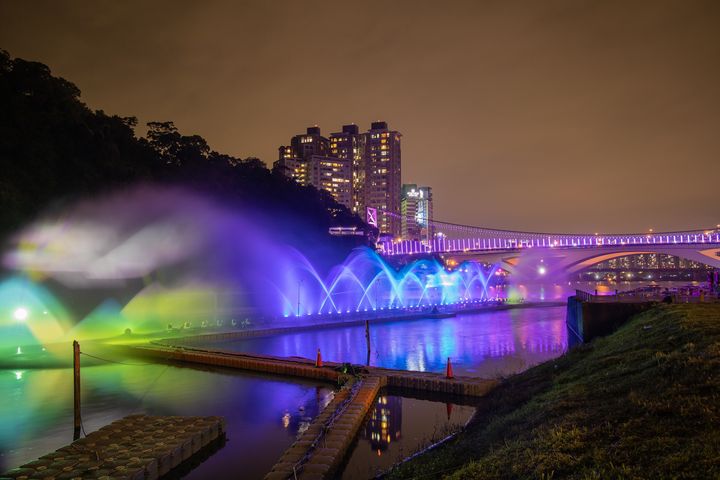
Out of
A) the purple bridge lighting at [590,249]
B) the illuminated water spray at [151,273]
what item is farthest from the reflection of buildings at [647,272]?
the illuminated water spray at [151,273]

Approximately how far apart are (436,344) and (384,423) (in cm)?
1838

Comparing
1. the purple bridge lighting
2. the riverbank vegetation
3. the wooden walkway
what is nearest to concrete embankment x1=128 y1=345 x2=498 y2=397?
the wooden walkway

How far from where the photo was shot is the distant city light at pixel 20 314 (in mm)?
30922

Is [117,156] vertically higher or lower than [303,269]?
higher

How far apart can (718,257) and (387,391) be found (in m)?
93.8

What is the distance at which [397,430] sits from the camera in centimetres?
1424

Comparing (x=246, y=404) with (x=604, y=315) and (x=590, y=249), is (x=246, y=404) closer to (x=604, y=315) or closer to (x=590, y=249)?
(x=604, y=315)

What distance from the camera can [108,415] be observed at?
15.6 metres

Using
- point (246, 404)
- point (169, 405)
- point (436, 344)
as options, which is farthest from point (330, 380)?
point (436, 344)

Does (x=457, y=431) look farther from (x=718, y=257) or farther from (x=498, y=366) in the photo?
(x=718, y=257)

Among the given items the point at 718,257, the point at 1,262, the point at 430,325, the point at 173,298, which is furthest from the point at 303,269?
the point at 718,257

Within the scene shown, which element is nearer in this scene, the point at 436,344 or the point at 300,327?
the point at 436,344

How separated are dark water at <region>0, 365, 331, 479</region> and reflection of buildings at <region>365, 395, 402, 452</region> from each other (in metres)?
1.86

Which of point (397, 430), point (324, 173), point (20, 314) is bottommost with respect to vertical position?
point (397, 430)
